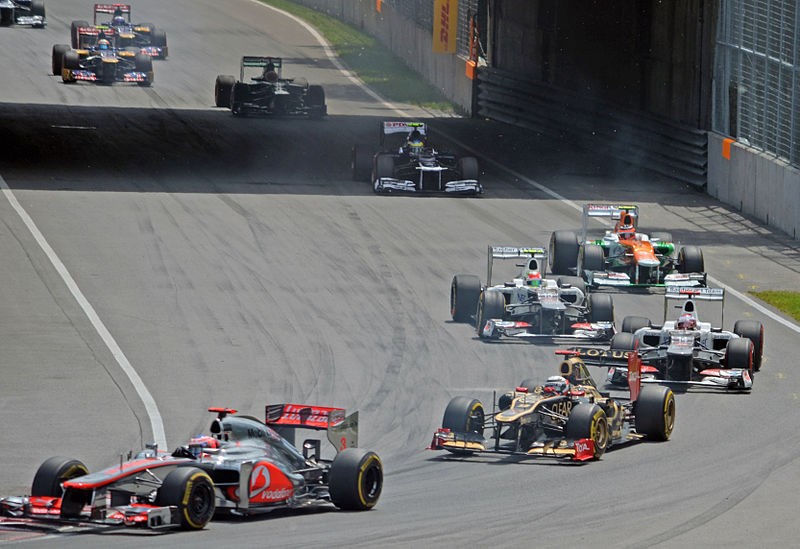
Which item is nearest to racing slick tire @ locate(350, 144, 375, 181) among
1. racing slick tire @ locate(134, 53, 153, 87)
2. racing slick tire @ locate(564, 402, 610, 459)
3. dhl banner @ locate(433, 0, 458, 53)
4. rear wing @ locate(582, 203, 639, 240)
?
rear wing @ locate(582, 203, 639, 240)

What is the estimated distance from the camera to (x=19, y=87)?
55.3 meters

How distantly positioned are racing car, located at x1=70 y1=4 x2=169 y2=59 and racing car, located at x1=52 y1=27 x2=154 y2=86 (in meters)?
0.83

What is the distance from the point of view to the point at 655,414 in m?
20.6

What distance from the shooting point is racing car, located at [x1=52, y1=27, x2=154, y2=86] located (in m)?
56.7

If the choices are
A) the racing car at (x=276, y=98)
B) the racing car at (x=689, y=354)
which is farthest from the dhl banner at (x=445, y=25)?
the racing car at (x=689, y=354)

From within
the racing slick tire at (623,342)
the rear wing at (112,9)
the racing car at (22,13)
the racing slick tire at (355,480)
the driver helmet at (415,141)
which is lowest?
the racing slick tire at (355,480)

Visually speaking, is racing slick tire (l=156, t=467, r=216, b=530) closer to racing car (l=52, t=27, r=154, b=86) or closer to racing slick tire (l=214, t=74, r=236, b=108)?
racing slick tire (l=214, t=74, r=236, b=108)

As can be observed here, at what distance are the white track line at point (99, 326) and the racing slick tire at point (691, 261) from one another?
11.1 meters

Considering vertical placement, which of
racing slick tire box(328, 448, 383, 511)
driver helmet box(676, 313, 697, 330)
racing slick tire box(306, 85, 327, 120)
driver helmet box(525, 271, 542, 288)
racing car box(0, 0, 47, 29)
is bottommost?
racing slick tire box(328, 448, 383, 511)

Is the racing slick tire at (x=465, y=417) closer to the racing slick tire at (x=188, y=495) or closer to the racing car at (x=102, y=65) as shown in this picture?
the racing slick tire at (x=188, y=495)

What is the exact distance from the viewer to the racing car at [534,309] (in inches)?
1043

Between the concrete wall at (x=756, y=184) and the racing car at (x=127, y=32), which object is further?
the racing car at (x=127, y=32)

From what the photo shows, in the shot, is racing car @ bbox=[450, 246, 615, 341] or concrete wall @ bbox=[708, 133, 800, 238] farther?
concrete wall @ bbox=[708, 133, 800, 238]

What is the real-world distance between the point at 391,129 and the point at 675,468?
72.3 feet
